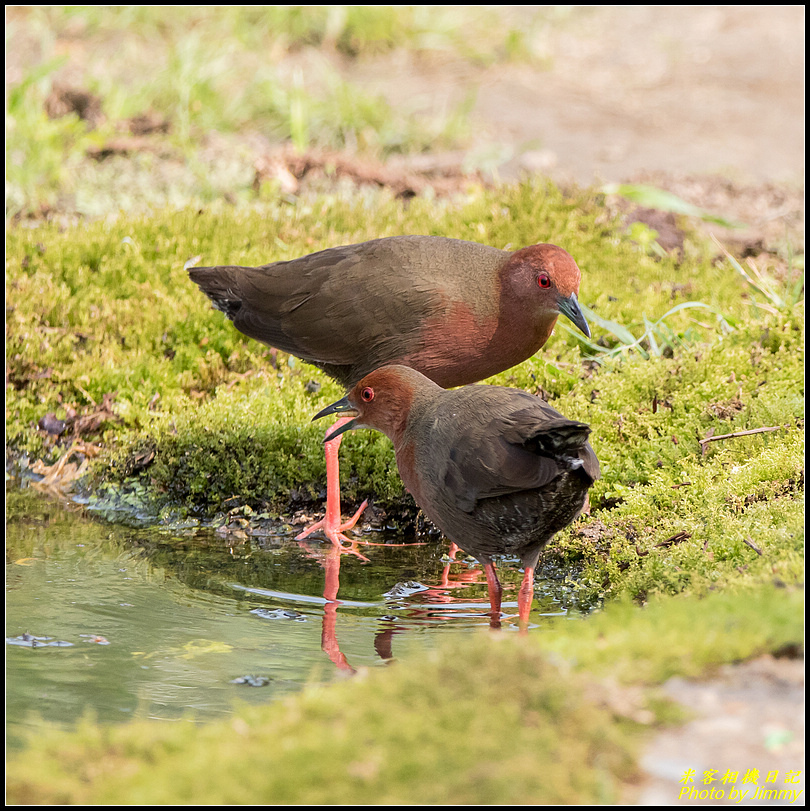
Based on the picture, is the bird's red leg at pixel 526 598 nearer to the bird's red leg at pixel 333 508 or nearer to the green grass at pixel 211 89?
the bird's red leg at pixel 333 508

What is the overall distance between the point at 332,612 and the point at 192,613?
0.68 meters

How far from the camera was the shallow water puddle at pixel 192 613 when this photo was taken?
153 inches

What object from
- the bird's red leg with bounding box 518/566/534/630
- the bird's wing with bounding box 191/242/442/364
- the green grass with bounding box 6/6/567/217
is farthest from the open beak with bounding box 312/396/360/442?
the green grass with bounding box 6/6/567/217

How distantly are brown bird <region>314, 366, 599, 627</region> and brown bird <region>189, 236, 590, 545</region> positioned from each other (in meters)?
0.64

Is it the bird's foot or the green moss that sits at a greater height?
the green moss

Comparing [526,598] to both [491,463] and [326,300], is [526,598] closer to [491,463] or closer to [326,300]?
[491,463]

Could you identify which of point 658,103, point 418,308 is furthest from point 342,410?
point 658,103

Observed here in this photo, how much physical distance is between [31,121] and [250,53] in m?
4.39

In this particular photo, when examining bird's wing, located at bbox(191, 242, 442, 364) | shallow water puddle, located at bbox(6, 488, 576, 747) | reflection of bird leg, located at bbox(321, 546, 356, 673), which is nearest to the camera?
shallow water puddle, located at bbox(6, 488, 576, 747)

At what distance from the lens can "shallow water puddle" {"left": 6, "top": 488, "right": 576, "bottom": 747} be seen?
3.89 metres

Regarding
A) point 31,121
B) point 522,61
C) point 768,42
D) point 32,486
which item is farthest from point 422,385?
point 768,42

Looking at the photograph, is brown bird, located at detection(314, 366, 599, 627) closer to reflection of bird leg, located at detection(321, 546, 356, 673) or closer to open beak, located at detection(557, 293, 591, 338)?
reflection of bird leg, located at detection(321, 546, 356, 673)

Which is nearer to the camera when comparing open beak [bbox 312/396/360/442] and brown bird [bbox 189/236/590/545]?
open beak [bbox 312/396/360/442]

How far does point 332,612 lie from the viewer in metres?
4.84
